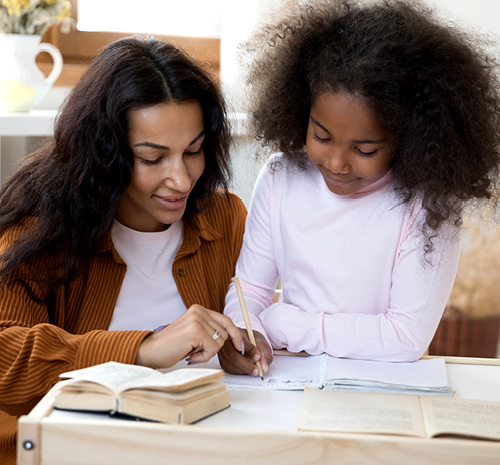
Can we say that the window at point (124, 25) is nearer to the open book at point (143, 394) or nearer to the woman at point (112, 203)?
the woman at point (112, 203)

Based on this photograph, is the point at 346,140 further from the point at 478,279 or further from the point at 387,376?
the point at 478,279

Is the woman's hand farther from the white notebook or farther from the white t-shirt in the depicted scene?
the white t-shirt

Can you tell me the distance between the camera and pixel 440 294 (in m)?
1.13

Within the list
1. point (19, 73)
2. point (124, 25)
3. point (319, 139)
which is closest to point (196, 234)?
point (319, 139)

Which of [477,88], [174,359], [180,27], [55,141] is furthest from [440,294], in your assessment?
[180,27]

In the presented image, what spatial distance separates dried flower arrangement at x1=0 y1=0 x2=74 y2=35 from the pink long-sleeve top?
1251 millimetres

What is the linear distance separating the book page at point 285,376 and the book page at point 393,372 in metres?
0.03

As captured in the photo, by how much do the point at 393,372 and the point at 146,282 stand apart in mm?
542

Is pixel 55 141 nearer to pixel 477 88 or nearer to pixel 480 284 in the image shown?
pixel 477 88

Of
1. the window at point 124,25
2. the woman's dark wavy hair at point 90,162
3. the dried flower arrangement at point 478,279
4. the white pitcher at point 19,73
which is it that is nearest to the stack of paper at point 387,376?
the woman's dark wavy hair at point 90,162

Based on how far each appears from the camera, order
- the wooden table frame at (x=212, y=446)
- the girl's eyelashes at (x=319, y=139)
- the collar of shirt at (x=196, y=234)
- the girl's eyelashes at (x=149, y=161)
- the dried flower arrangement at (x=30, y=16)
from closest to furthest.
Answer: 1. the wooden table frame at (x=212, y=446)
2. the girl's eyelashes at (x=319, y=139)
3. the girl's eyelashes at (x=149, y=161)
4. the collar of shirt at (x=196, y=234)
5. the dried flower arrangement at (x=30, y=16)

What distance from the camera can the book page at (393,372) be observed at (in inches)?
39.4

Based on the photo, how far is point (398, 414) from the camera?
2.81ft

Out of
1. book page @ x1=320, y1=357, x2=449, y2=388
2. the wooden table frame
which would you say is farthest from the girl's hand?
the wooden table frame
